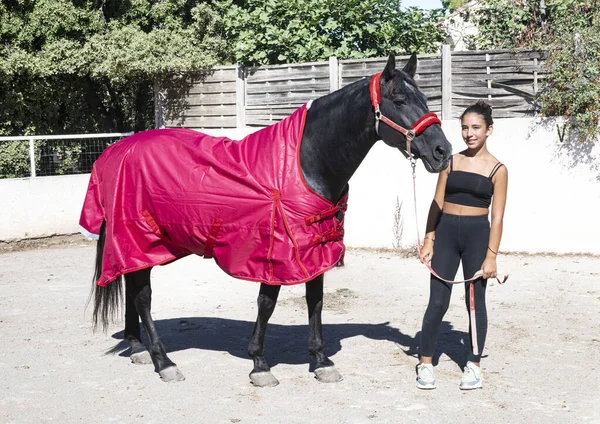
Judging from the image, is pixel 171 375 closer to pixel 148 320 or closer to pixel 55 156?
pixel 148 320

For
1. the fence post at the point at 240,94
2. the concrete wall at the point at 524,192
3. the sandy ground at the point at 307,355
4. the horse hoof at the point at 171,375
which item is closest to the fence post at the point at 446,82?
the concrete wall at the point at 524,192

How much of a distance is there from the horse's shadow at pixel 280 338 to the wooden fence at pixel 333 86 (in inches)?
149

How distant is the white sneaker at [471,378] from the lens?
4488mm

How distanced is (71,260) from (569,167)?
20.2 feet

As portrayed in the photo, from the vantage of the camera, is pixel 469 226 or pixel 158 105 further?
pixel 158 105

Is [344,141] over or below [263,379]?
over

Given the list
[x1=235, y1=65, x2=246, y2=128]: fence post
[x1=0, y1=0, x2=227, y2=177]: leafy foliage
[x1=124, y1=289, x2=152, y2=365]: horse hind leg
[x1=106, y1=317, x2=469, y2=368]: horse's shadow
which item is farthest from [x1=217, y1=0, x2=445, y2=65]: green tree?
[x1=124, y1=289, x2=152, y2=365]: horse hind leg

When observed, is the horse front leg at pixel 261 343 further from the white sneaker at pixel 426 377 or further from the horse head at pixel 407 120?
the horse head at pixel 407 120

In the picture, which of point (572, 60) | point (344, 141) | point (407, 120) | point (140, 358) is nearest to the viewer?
point (407, 120)

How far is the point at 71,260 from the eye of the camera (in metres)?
9.19

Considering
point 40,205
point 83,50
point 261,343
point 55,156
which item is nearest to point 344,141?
point 261,343

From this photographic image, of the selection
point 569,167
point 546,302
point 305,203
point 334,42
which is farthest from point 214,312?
point 334,42

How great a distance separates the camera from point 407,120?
13.8 feet

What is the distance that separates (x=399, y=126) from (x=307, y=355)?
1.94 m
